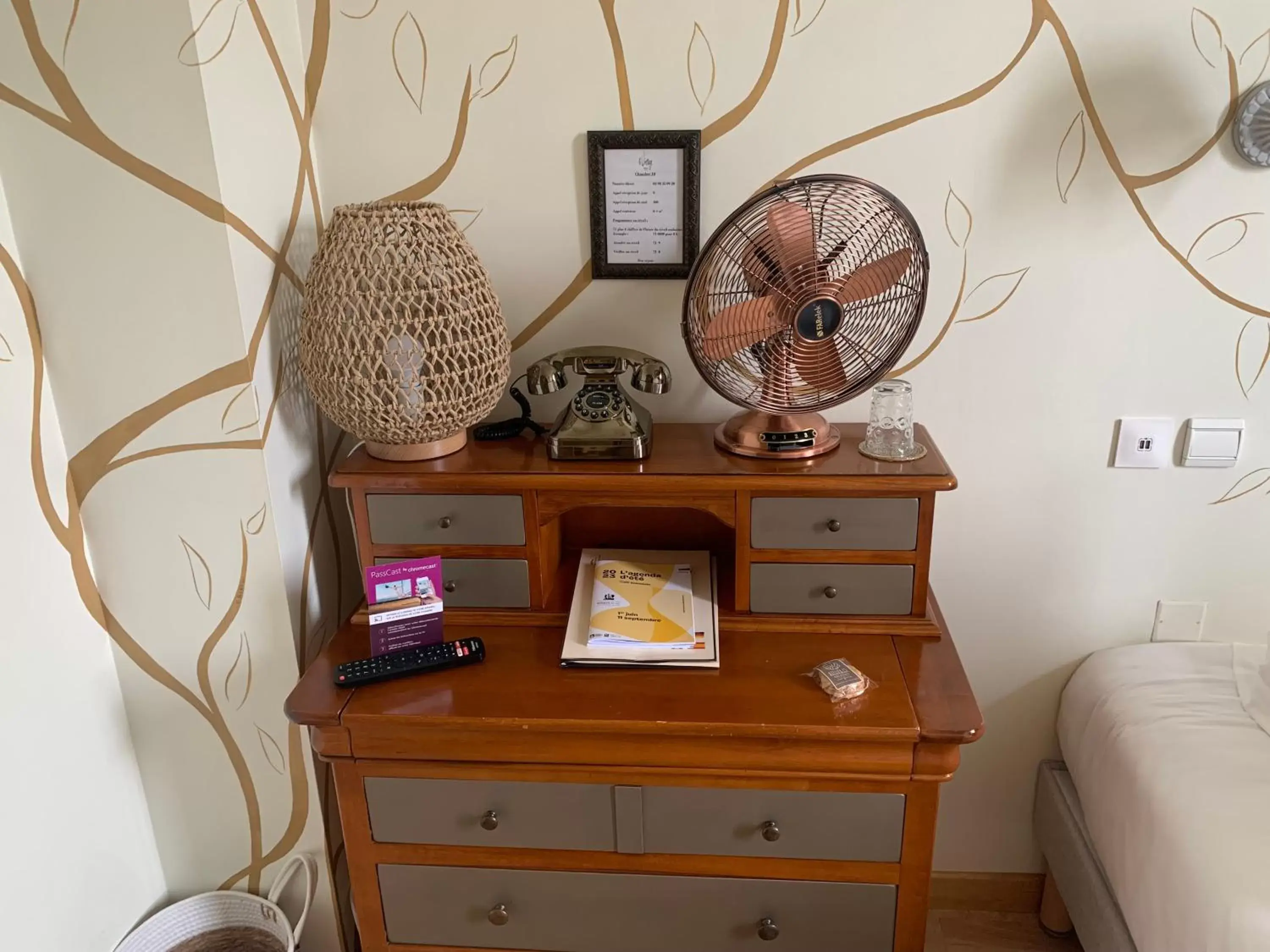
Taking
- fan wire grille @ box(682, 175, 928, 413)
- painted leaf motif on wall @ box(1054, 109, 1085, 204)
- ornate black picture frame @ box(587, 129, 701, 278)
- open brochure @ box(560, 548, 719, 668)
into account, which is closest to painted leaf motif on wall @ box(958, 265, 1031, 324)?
painted leaf motif on wall @ box(1054, 109, 1085, 204)

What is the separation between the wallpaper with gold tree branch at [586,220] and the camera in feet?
4.03

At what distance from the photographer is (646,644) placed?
4.25 ft

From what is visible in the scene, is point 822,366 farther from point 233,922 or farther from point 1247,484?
point 233,922

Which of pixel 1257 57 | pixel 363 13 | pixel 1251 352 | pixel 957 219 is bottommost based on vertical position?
pixel 1251 352

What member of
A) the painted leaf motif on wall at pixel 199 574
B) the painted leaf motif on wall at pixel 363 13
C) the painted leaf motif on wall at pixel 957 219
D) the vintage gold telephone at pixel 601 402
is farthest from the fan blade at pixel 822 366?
the painted leaf motif on wall at pixel 199 574

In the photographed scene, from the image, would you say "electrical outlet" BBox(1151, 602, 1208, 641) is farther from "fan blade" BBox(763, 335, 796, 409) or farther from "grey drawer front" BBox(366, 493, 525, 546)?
"grey drawer front" BBox(366, 493, 525, 546)

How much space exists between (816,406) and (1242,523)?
2.74 feet

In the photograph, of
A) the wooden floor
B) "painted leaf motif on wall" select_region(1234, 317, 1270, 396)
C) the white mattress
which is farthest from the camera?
the wooden floor

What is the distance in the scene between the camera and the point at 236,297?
4.04 ft

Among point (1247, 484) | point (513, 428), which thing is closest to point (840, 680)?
point (513, 428)

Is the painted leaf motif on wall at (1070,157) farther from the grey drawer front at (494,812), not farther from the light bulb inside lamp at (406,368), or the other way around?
the grey drawer front at (494,812)

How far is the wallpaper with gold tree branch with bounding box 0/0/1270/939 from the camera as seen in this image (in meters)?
1.23

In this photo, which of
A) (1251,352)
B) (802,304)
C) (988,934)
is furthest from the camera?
(988,934)

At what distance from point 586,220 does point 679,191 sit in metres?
0.16
